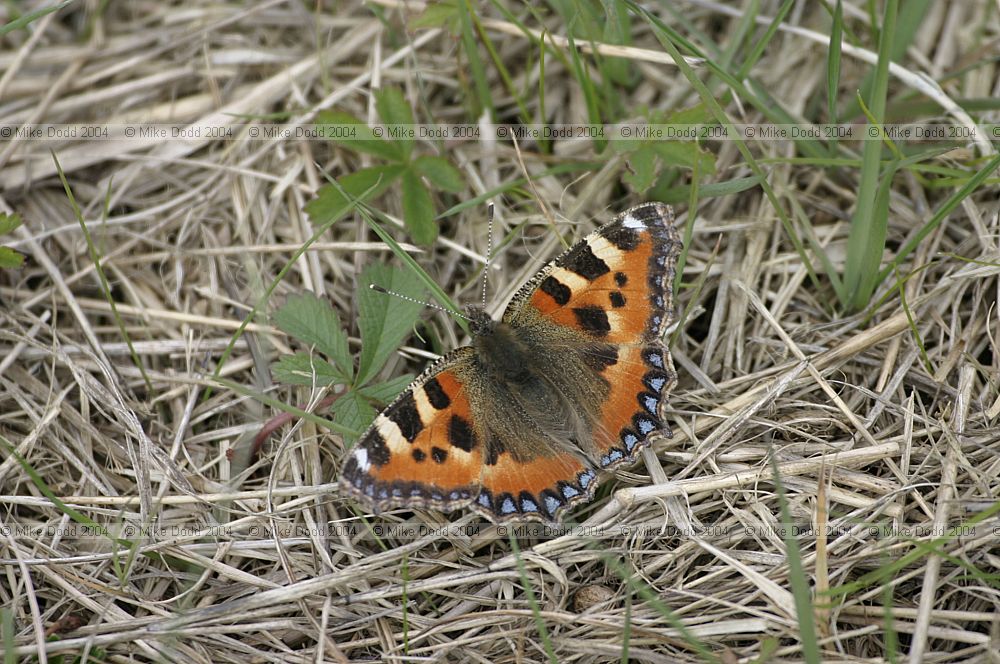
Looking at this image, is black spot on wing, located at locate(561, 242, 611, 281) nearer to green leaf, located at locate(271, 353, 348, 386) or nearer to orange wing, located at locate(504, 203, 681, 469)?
orange wing, located at locate(504, 203, 681, 469)

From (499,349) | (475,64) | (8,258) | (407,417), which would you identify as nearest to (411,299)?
(499,349)

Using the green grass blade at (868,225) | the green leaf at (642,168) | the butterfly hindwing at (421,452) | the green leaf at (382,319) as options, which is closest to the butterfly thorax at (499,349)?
the butterfly hindwing at (421,452)

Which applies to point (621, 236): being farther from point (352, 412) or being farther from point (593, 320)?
point (352, 412)

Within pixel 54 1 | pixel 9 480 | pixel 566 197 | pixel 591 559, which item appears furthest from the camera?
pixel 54 1

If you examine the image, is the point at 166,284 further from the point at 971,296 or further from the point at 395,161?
the point at 971,296

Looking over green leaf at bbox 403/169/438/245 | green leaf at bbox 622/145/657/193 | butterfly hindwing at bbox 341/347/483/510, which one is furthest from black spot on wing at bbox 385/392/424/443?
green leaf at bbox 622/145/657/193

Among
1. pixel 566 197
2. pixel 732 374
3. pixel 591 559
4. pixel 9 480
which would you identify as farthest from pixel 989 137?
pixel 9 480
